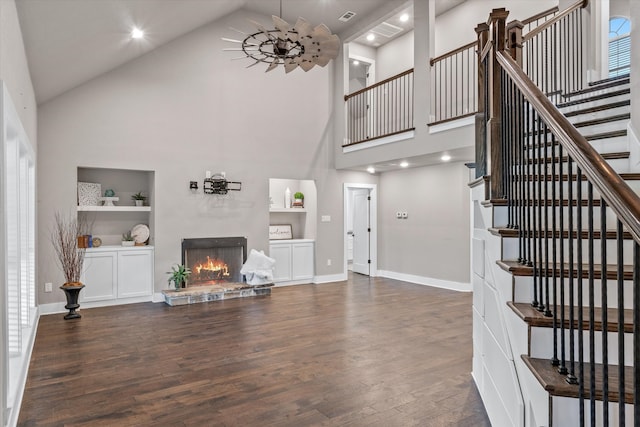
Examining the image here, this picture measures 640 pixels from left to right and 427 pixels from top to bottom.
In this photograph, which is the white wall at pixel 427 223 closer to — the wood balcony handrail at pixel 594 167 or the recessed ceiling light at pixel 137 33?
the recessed ceiling light at pixel 137 33

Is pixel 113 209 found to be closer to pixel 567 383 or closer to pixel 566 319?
pixel 566 319

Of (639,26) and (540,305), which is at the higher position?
(639,26)

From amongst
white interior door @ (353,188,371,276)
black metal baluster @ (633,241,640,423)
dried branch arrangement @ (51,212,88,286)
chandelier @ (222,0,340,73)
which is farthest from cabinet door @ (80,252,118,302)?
black metal baluster @ (633,241,640,423)

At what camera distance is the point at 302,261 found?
27.7 ft

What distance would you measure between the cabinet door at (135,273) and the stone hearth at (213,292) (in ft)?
1.14

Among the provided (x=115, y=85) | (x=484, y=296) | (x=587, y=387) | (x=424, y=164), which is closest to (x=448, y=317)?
(x=484, y=296)

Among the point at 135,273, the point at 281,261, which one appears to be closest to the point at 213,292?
the point at 135,273

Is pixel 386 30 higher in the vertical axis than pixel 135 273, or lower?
higher

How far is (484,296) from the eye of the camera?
3053 millimetres

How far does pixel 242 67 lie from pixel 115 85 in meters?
2.29

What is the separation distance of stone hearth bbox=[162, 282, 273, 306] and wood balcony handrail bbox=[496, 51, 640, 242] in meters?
5.88

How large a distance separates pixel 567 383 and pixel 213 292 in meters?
5.94

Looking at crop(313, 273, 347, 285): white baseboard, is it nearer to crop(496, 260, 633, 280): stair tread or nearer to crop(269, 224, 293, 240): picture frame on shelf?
crop(269, 224, 293, 240): picture frame on shelf

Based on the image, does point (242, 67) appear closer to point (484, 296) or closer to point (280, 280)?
point (280, 280)
